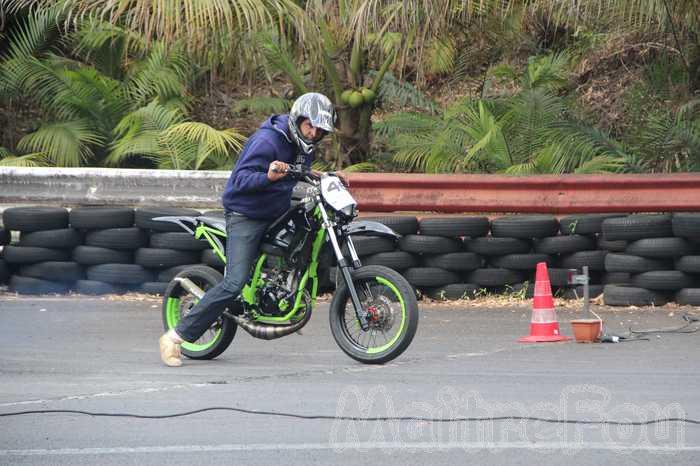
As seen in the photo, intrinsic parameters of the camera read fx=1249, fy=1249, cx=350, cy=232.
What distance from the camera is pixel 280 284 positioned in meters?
8.50

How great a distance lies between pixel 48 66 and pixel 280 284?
9.83 metres

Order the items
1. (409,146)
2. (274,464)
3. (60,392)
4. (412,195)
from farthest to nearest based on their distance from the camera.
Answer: (409,146) < (412,195) < (60,392) < (274,464)

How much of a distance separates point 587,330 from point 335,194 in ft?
8.01

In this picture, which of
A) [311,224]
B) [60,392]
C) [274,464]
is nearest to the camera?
[274,464]

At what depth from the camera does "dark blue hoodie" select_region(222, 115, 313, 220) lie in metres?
8.28

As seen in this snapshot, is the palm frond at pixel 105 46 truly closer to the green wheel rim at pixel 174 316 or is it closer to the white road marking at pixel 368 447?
the green wheel rim at pixel 174 316

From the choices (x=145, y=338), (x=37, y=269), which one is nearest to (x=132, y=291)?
(x=37, y=269)

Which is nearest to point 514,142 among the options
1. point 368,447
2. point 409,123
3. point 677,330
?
point 409,123

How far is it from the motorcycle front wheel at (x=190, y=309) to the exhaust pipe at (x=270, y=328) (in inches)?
8.1

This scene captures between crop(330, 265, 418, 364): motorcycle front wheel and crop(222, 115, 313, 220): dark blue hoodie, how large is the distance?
0.71 metres

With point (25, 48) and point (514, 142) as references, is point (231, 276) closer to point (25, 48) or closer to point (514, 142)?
point (514, 142)

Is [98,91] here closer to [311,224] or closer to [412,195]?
[412,195]

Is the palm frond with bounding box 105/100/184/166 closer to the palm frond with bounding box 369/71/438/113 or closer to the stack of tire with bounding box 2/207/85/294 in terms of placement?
the palm frond with bounding box 369/71/438/113

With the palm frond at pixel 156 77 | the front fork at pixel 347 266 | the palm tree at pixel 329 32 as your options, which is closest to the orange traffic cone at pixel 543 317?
the front fork at pixel 347 266
